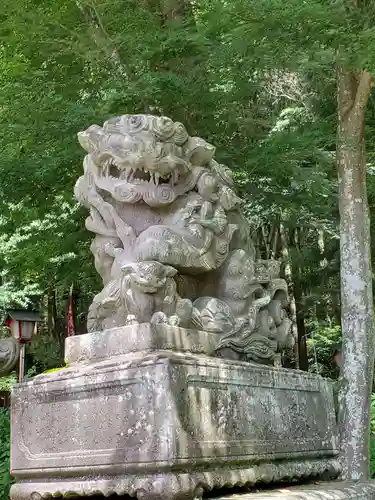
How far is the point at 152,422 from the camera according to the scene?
3.09 m

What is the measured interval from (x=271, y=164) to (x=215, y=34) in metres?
1.58

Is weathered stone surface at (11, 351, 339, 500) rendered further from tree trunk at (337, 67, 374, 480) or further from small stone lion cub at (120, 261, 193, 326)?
tree trunk at (337, 67, 374, 480)

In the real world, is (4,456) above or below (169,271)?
below

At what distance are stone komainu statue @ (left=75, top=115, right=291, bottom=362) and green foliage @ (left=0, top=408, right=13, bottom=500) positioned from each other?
11.5 feet

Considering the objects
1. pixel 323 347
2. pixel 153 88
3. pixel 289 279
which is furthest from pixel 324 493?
pixel 323 347

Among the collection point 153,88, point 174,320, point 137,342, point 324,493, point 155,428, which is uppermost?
point 153,88

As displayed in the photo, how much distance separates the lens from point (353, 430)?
673cm

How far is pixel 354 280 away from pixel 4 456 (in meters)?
4.27

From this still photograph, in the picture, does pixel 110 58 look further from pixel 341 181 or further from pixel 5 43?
pixel 341 181

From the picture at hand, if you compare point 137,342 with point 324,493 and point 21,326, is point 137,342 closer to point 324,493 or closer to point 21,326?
point 324,493

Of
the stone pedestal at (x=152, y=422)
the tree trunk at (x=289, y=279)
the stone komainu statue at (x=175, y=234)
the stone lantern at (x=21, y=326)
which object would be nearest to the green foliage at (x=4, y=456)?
the stone lantern at (x=21, y=326)

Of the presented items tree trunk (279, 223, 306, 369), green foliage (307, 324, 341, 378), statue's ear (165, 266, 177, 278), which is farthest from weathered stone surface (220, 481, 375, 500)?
green foliage (307, 324, 341, 378)

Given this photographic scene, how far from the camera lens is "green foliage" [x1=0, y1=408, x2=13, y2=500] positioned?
6.59 m

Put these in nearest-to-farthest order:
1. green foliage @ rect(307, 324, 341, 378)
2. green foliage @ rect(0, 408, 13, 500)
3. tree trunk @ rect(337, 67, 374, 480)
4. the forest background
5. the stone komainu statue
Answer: the stone komainu statue
the forest background
green foliage @ rect(0, 408, 13, 500)
tree trunk @ rect(337, 67, 374, 480)
green foliage @ rect(307, 324, 341, 378)
